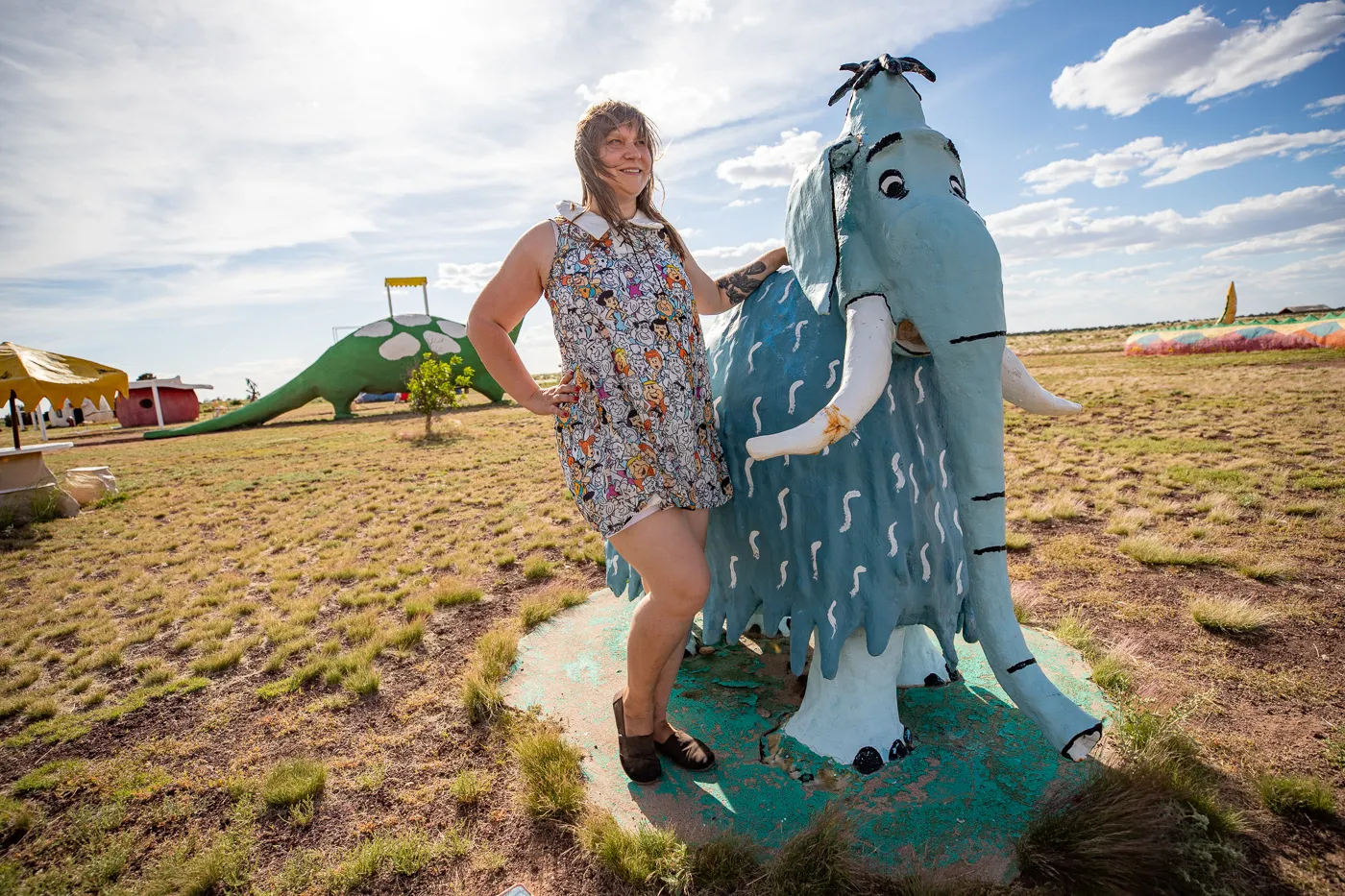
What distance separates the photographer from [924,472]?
2.07 meters

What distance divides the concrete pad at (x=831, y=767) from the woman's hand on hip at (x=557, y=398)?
1247mm

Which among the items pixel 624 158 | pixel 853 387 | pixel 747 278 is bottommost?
pixel 853 387

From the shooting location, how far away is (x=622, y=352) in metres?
1.86

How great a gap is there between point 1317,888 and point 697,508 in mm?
1851

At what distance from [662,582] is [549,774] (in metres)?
0.82

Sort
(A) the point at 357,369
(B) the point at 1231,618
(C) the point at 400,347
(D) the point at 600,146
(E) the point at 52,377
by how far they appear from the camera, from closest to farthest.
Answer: (D) the point at 600,146 → (B) the point at 1231,618 → (E) the point at 52,377 → (A) the point at 357,369 → (C) the point at 400,347

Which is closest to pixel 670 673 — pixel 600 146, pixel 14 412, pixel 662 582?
pixel 662 582

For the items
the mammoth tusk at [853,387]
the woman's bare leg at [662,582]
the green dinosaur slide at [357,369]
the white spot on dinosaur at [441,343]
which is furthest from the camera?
the white spot on dinosaur at [441,343]

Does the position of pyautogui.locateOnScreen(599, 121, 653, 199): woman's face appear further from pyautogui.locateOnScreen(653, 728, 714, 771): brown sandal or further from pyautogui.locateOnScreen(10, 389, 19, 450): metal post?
pyautogui.locateOnScreen(10, 389, 19, 450): metal post

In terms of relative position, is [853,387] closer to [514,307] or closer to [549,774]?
[514,307]

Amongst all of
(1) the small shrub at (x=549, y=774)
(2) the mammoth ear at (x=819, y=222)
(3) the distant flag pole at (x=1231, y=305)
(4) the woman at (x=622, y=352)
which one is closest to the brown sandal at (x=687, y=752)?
(1) the small shrub at (x=549, y=774)

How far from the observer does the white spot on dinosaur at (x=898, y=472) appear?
2029mm

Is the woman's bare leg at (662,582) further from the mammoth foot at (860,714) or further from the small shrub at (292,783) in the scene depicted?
the small shrub at (292,783)

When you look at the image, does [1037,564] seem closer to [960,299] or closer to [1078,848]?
[1078,848]
